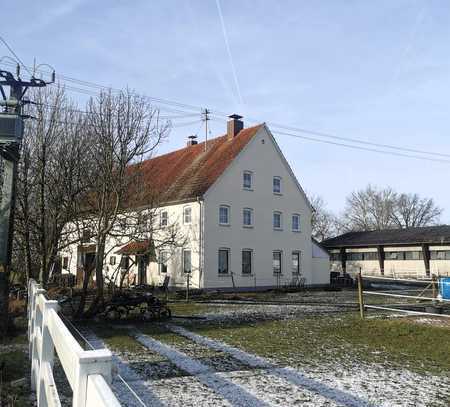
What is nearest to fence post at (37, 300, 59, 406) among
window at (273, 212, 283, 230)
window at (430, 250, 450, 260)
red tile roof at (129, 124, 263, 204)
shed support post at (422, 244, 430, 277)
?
red tile roof at (129, 124, 263, 204)

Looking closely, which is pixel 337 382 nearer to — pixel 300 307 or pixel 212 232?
pixel 300 307

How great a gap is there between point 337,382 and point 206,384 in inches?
83.0

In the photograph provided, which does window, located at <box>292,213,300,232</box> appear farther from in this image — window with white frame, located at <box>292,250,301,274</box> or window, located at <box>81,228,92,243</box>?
window, located at <box>81,228,92,243</box>

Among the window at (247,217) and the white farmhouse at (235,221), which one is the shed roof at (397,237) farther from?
the window at (247,217)

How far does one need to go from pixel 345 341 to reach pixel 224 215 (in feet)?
67.7

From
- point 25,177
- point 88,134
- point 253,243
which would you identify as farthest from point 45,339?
point 253,243

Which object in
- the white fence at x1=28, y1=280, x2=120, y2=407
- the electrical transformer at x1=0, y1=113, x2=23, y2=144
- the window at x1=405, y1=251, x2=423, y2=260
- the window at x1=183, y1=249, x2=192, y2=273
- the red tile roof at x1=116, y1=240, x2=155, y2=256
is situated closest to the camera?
the white fence at x1=28, y1=280, x2=120, y2=407

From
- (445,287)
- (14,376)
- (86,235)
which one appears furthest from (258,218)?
(14,376)

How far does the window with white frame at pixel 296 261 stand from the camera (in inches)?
1410

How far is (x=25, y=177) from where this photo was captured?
46.0 ft

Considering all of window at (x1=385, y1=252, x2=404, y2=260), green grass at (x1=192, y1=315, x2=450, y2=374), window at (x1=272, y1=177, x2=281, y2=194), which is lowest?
green grass at (x1=192, y1=315, x2=450, y2=374)

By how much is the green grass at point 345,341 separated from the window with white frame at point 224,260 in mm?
15965

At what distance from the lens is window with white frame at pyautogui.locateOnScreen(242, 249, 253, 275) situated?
32.8 m

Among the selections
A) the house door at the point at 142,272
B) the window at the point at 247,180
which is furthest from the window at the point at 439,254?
the house door at the point at 142,272
